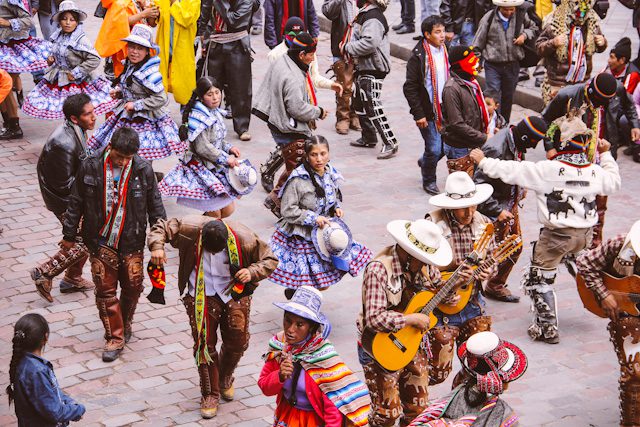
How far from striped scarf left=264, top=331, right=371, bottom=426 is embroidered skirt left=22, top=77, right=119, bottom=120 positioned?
7.55 metres

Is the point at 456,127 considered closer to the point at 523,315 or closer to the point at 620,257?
the point at 523,315

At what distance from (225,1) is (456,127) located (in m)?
4.05

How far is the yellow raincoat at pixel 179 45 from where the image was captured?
1414 centimetres

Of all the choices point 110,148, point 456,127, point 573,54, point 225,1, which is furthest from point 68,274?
point 573,54

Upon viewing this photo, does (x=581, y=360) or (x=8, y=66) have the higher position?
(x=8, y=66)

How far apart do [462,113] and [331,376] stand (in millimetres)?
5779

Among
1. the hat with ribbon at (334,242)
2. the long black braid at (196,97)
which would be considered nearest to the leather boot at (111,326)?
the hat with ribbon at (334,242)

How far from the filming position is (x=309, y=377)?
6363mm

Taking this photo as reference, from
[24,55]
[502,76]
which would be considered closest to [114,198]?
[24,55]

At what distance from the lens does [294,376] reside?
6.41 metres

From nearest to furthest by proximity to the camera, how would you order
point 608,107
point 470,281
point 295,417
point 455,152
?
point 295,417, point 470,281, point 608,107, point 455,152

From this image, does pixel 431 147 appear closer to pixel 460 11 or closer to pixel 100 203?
pixel 100 203

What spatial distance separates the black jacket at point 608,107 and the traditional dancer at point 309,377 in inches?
212

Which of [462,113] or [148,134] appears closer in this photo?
[462,113]
